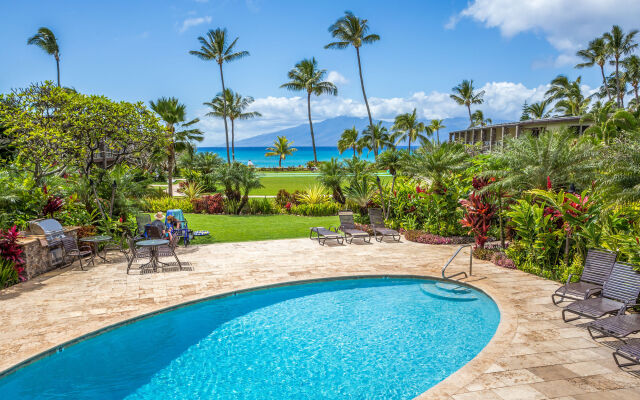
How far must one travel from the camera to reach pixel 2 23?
16.0 metres

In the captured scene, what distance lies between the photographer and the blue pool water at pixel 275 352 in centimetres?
533

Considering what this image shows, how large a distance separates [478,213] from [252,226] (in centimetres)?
895

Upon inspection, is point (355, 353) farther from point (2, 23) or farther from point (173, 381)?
point (2, 23)

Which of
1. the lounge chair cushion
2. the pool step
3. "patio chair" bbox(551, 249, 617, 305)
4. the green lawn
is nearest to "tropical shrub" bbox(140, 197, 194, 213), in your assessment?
the green lawn

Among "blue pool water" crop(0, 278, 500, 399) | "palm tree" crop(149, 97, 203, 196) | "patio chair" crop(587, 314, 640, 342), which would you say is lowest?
"blue pool water" crop(0, 278, 500, 399)

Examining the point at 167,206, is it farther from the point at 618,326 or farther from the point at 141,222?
the point at 618,326

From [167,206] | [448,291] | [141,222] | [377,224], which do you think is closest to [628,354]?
[448,291]

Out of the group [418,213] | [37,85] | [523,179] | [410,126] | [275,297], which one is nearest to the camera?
[275,297]

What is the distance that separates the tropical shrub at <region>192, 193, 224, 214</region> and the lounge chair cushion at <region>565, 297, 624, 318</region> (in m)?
16.4

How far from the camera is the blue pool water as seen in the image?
5.33 m

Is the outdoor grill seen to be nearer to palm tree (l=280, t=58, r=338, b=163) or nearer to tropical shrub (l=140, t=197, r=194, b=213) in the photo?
tropical shrub (l=140, t=197, r=194, b=213)

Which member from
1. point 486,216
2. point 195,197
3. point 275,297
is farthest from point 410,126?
point 275,297

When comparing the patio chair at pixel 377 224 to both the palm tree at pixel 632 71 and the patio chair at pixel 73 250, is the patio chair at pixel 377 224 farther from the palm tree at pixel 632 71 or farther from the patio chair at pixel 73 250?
the palm tree at pixel 632 71

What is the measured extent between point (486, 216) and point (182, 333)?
27.9ft
